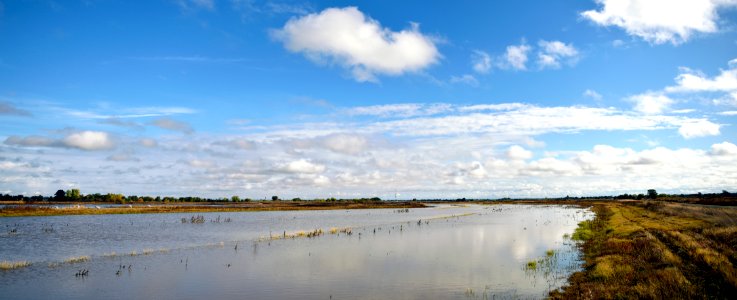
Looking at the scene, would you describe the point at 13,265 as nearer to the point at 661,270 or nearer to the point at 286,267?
the point at 286,267

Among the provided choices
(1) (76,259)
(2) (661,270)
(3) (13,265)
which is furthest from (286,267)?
(2) (661,270)

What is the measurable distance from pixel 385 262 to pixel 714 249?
19.4 meters

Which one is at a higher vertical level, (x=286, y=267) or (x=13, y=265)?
(x=13, y=265)

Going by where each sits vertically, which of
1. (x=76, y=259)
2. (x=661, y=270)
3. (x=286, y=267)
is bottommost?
(x=286, y=267)

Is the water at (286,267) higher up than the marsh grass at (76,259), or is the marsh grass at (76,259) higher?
the marsh grass at (76,259)

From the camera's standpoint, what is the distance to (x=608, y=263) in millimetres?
25000

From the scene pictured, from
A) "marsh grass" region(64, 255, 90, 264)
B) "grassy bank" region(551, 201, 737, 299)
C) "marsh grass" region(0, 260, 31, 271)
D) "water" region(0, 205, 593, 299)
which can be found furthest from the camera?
"marsh grass" region(64, 255, 90, 264)

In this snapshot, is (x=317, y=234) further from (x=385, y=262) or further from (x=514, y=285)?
(x=514, y=285)

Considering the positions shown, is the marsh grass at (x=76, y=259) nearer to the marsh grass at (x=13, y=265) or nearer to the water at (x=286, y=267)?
the water at (x=286, y=267)

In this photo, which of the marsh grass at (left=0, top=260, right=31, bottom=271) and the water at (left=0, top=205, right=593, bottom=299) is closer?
the water at (left=0, top=205, right=593, bottom=299)

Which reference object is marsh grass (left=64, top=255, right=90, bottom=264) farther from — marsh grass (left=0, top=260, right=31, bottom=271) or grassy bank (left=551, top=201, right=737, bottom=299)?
grassy bank (left=551, top=201, right=737, bottom=299)

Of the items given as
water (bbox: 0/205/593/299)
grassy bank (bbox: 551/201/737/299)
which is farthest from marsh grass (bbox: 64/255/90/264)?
grassy bank (bbox: 551/201/737/299)

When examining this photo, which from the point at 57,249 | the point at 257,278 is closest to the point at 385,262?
the point at 257,278

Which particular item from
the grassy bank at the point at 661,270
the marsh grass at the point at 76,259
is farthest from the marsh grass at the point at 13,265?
the grassy bank at the point at 661,270
